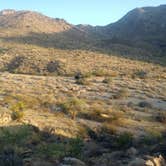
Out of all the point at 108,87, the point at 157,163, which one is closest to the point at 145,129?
the point at 157,163

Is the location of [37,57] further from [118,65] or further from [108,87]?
[108,87]

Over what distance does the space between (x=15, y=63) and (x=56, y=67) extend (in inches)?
230

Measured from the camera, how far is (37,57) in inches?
1945

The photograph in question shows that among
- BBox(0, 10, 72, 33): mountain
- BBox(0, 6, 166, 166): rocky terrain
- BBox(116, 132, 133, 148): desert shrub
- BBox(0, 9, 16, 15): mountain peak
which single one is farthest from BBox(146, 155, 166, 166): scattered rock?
BBox(0, 9, 16, 15): mountain peak

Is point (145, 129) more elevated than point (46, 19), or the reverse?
point (46, 19)

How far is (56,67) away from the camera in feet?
142

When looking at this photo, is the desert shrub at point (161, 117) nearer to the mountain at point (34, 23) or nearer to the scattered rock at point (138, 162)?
the scattered rock at point (138, 162)

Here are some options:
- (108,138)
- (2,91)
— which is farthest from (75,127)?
(2,91)

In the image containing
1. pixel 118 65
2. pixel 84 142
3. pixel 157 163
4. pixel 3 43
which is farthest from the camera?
pixel 3 43

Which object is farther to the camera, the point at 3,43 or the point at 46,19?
the point at 46,19

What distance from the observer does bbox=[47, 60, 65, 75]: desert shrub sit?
41381 millimetres

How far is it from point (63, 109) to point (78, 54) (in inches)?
1460

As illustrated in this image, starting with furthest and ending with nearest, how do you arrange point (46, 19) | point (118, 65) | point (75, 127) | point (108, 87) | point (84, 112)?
point (46, 19) → point (118, 65) → point (108, 87) → point (84, 112) → point (75, 127)

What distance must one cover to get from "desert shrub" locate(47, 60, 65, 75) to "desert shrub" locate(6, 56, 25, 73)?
353 centimetres
